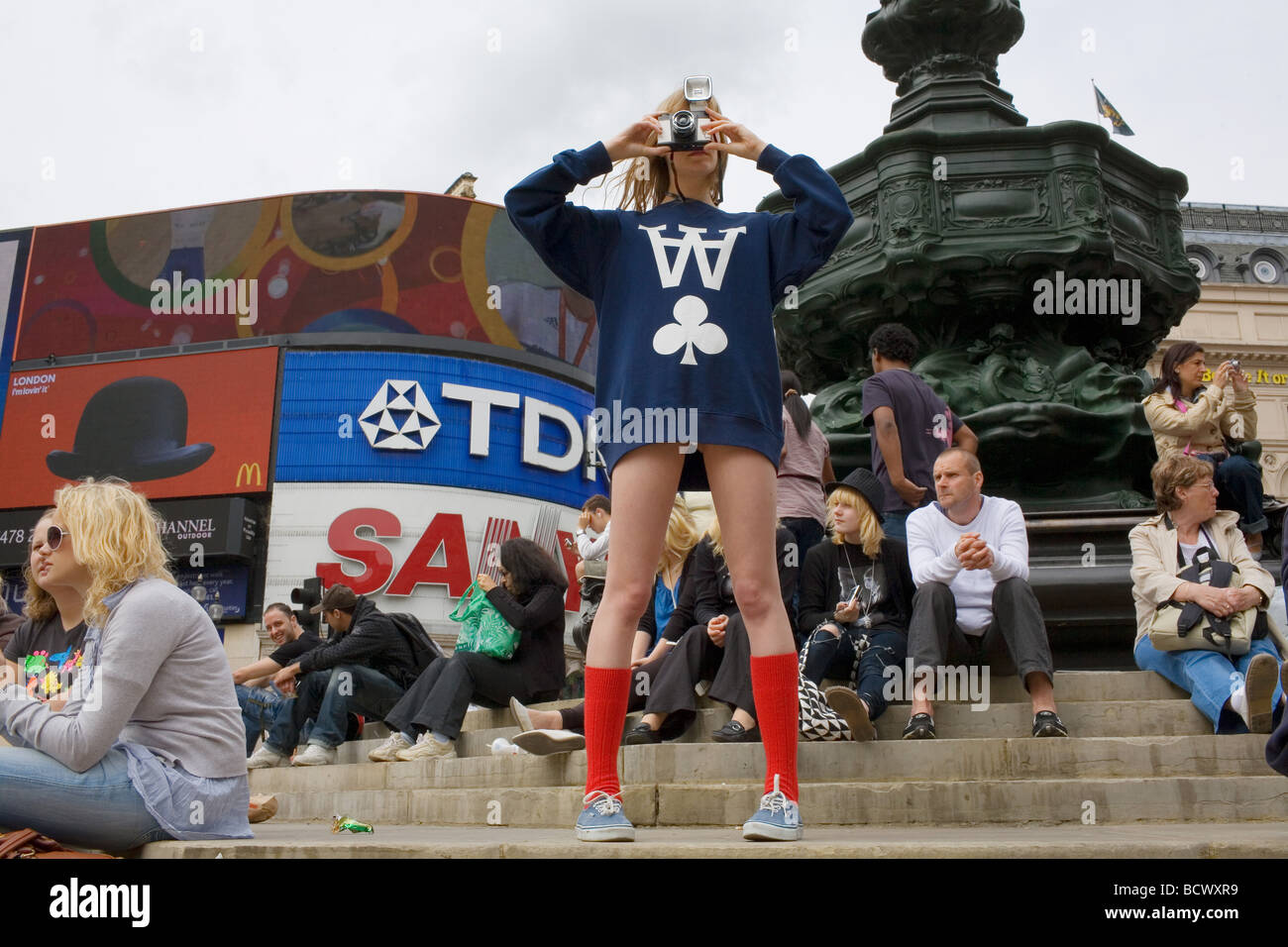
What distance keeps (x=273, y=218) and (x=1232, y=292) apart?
3439cm

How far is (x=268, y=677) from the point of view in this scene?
875 centimetres

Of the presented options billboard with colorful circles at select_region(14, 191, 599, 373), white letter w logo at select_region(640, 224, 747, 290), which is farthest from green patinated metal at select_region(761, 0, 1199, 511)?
billboard with colorful circles at select_region(14, 191, 599, 373)

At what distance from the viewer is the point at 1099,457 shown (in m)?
8.07

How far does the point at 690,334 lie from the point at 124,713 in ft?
6.02

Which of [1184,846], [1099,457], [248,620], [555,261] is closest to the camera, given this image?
[1184,846]

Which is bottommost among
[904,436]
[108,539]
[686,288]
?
[108,539]

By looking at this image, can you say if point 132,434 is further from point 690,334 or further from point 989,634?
point 690,334

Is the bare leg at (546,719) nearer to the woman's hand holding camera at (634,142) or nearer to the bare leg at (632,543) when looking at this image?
the bare leg at (632,543)

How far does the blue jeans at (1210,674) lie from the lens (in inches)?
195

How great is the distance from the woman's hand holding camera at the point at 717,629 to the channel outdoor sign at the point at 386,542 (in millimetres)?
26105

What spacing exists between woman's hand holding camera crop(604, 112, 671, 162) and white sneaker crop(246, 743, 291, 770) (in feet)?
18.2

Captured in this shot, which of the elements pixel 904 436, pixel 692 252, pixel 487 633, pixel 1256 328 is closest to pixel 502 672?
pixel 487 633
